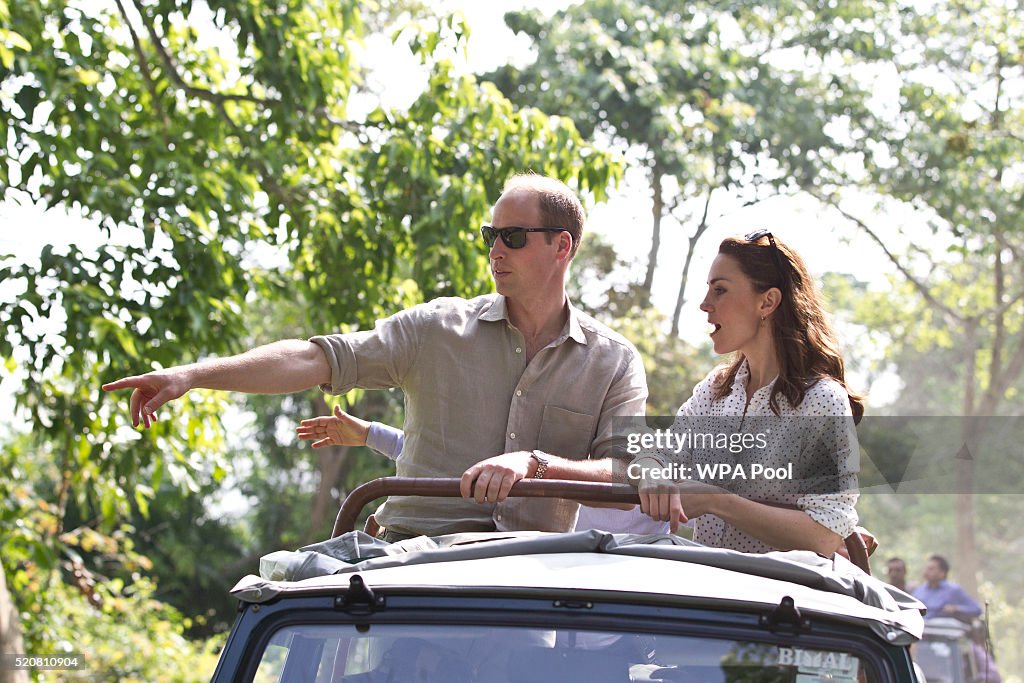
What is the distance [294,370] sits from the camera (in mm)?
3340

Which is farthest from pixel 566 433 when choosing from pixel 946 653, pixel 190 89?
pixel 946 653

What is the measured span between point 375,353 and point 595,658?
1558mm

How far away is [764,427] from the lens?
3.28m

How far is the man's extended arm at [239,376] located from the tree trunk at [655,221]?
41.1 ft

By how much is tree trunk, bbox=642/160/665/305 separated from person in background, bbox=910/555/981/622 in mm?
5712

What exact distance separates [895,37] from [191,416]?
1297 centimetres

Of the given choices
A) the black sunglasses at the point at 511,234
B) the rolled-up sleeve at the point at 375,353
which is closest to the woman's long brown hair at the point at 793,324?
the black sunglasses at the point at 511,234

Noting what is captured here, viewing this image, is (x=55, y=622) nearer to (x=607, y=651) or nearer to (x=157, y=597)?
(x=607, y=651)

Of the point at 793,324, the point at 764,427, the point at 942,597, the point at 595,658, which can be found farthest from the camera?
the point at 942,597

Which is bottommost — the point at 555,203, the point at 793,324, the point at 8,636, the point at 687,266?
the point at 8,636

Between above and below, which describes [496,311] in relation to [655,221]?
below

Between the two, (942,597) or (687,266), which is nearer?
(942,597)

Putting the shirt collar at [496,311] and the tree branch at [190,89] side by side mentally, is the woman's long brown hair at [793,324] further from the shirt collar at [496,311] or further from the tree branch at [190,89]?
the tree branch at [190,89]

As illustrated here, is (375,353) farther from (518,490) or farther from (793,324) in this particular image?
(793,324)
